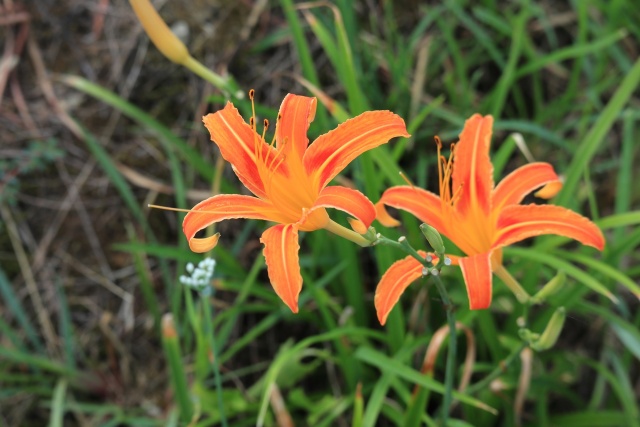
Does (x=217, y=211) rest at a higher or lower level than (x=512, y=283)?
higher

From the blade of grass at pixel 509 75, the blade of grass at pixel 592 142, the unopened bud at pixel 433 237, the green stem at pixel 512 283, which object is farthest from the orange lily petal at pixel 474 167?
the blade of grass at pixel 509 75

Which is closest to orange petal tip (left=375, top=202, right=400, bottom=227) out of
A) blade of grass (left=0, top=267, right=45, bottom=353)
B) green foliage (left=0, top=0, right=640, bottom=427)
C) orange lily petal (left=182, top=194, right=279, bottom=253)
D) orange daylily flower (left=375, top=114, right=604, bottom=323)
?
orange daylily flower (left=375, top=114, right=604, bottom=323)

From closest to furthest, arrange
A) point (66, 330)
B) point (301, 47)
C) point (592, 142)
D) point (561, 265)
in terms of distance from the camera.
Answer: point (561, 265) → point (592, 142) → point (301, 47) → point (66, 330)

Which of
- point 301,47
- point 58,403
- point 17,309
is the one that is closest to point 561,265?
point 301,47

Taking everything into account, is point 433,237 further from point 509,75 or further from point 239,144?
point 509,75

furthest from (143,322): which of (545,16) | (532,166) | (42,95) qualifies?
(545,16)

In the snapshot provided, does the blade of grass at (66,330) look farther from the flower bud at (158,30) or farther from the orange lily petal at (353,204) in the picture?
the orange lily petal at (353,204)

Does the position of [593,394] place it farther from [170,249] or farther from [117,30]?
[117,30]

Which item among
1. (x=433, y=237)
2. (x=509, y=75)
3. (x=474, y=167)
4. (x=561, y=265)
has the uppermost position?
(x=509, y=75)
